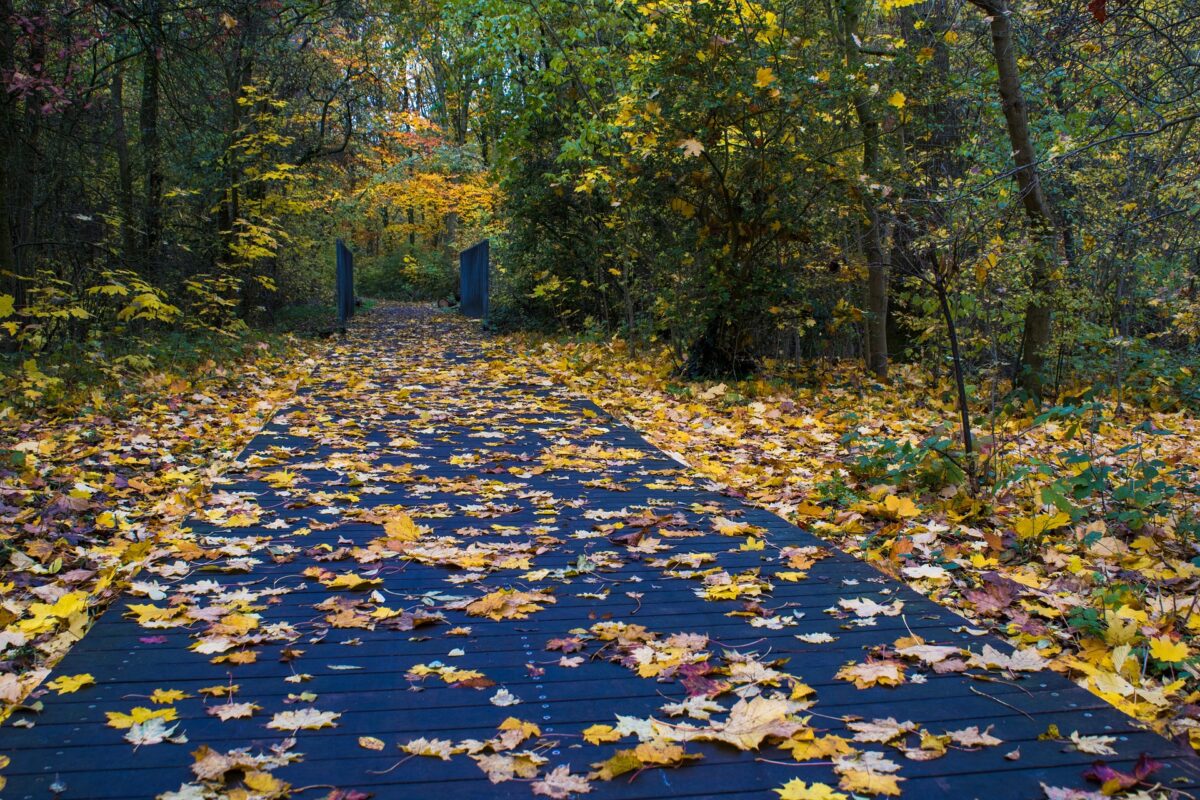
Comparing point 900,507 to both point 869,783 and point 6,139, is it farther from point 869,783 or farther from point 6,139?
point 6,139

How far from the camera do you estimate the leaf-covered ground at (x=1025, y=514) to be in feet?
10.7

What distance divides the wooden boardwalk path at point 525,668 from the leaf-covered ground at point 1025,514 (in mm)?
237

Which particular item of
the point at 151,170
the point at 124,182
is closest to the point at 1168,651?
the point at 124,182

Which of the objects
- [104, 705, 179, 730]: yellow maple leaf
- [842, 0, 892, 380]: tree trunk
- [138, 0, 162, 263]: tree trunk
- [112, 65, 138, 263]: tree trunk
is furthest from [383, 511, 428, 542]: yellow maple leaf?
[138, 0, 162, 263]: tree trunk

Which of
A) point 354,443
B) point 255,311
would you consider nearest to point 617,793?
point 354,443

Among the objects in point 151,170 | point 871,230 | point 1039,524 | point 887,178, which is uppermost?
point 151,170

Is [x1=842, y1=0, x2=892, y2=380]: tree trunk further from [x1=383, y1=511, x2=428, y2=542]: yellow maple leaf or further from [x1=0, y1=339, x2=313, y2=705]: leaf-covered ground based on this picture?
[x1=0, y1=339, x2=313, y2=705]: leaf-covered ground

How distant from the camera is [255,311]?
1518 cm

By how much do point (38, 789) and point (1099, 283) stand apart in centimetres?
882

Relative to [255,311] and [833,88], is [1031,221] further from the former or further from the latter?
[255,311]

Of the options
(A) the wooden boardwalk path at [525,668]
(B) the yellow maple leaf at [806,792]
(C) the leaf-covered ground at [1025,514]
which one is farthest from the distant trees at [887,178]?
(B) the yellow maple leaf at [806,792]

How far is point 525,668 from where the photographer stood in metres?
3.20

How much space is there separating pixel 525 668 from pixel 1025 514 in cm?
308

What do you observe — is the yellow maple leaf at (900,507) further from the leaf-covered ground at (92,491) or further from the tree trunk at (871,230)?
the tree trunk at (871,230)
